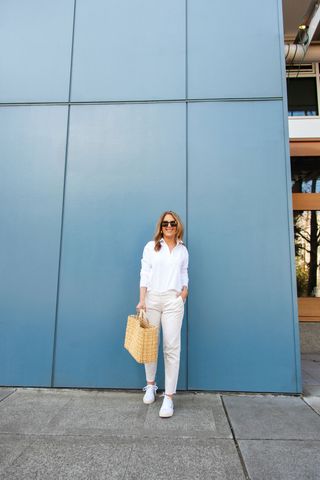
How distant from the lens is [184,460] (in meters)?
2.06

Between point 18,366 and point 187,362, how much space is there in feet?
6.85

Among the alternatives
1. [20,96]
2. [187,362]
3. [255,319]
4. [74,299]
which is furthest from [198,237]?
[20,96]

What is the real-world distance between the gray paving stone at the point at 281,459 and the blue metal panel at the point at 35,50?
4.51 meters

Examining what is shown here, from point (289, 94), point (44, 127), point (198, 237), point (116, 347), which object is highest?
point (289, 94)

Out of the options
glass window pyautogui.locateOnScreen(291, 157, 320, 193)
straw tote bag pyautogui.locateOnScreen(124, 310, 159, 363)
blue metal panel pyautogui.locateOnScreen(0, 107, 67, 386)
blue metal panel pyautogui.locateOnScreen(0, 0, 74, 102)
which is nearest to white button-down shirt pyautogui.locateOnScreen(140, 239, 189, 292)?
straw tote bag pyautogui.locateOnScreen(124, 310, 159, 363)

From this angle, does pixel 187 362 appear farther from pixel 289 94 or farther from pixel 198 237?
pixel 289 94

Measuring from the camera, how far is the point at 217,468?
1966mm

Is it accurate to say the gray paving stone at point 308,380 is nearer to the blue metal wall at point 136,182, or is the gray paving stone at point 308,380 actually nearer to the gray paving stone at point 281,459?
the blue metal wall at point 136,182

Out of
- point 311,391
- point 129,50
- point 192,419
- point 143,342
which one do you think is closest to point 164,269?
point 143,342

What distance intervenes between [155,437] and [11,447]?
3.74 feet

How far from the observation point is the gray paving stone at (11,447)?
204 cm

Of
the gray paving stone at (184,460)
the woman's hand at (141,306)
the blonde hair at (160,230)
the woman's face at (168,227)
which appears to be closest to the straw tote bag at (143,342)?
the woman's hand at (141,306)

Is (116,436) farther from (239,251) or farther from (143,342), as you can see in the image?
(239,251)

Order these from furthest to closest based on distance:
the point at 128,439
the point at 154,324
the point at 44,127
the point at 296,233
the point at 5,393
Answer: the point at 296,233, the point at 44,127, the point at 5,393, the point at 154,324, the point at 128,439
